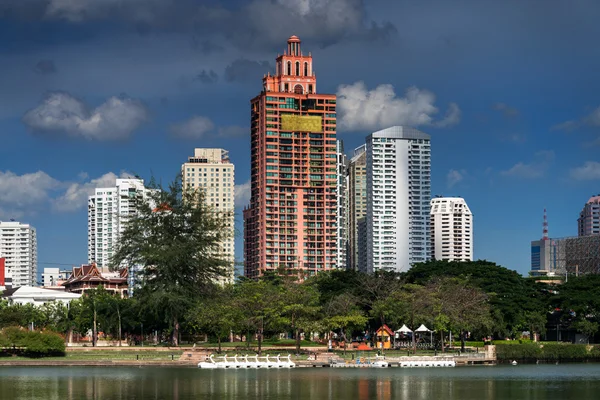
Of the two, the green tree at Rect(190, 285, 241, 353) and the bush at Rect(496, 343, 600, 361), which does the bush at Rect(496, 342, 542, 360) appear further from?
the green tree at Rect(190, 285, 241, 353)

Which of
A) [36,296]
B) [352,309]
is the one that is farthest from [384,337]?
[36,296]

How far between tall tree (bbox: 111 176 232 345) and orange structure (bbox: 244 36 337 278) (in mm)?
87315

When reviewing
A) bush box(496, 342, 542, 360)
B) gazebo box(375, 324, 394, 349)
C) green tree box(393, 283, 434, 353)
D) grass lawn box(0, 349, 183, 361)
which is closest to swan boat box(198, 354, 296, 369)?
grass lawn box(0, 349, 183, 361)

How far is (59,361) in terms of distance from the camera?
284 ft

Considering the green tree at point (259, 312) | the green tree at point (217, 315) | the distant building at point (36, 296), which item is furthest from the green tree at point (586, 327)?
Result: the distant building at point (36, 296)

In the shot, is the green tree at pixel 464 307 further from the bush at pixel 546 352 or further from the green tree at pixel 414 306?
the bush at pixel 546 352

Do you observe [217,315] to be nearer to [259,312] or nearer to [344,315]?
[259,312]

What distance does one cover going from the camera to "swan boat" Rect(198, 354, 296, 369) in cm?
8394

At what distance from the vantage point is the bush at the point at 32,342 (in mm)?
88688

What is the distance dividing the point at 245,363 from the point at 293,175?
358ft

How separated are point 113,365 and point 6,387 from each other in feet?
74.1

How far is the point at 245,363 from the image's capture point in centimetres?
8469

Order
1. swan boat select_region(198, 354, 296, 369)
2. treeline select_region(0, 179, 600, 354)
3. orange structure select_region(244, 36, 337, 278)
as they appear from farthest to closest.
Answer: orange structure select_region(244, 36, 337, 278), treeline select_region(0, 179, 600, 354), swan boat select_region(198, 354, 296, 369)

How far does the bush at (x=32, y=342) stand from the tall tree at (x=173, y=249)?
10333 mm
